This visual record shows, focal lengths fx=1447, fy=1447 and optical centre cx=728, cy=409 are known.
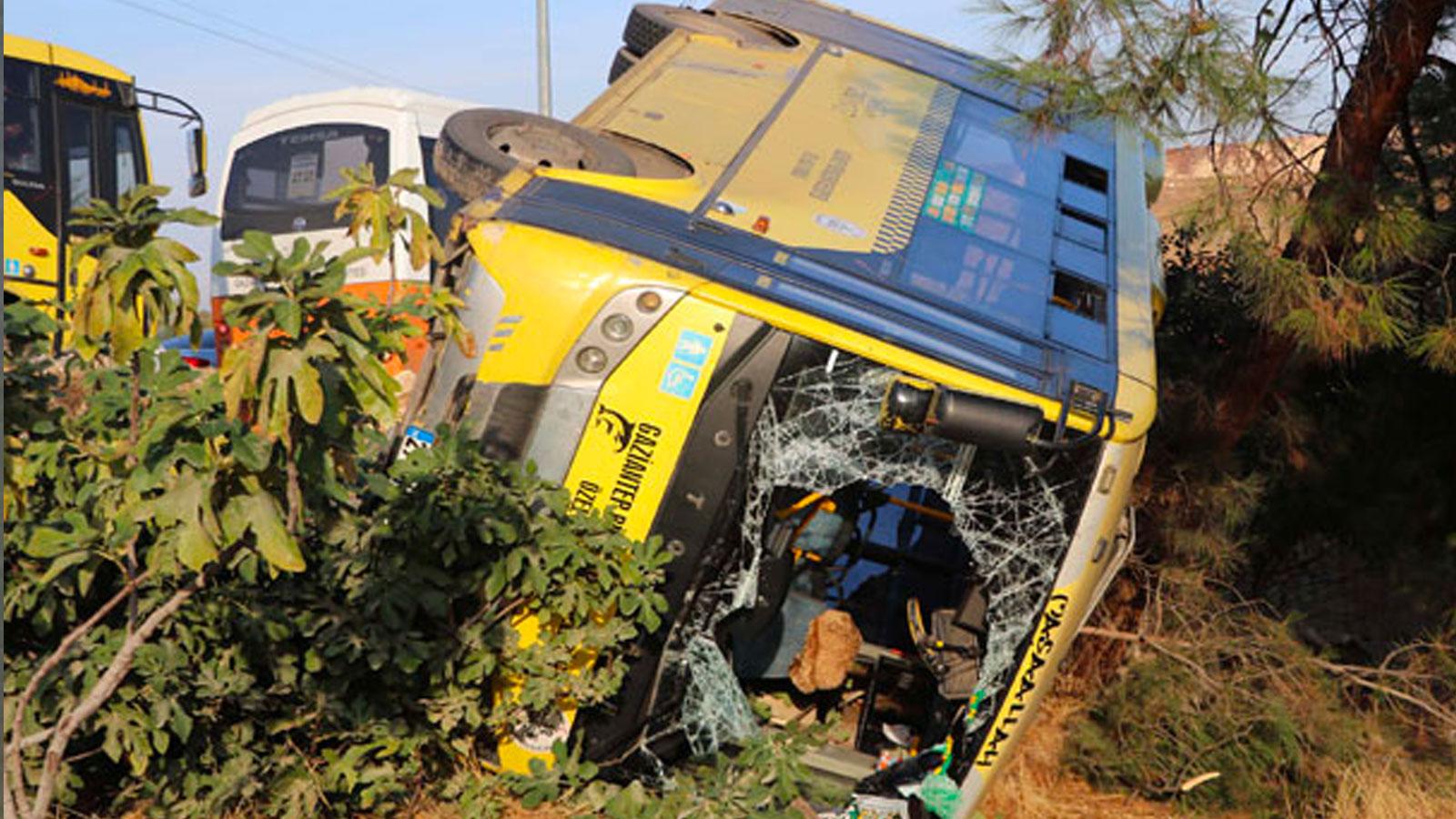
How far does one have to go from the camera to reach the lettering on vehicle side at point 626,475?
4.49 metres

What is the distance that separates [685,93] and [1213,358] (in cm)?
310

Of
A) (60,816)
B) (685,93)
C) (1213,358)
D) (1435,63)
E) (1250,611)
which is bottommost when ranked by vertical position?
(60,816)

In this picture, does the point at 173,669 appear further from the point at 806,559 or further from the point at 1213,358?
the point at 1213,358

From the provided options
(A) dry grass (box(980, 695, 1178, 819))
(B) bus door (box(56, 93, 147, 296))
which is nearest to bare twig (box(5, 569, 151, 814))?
(A) dry grass (box(980, 695, 1178, 819))

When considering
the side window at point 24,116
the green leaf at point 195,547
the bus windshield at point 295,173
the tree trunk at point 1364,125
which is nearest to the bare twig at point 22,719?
the green leaf at point 195,547

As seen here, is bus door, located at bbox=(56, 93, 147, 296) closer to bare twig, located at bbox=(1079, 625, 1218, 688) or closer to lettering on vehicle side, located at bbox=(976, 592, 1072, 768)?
bare twig, located at bbox=(1079, 625, 1218, 688)

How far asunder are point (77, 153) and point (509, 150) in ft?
26.8

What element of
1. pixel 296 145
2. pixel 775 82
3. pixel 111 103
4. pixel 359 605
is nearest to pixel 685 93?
pixel 775 82

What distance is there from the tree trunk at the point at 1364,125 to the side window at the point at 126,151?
9890mm

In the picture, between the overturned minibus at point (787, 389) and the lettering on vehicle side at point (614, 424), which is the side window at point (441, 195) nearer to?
the overturned minibus at point (787, 389)

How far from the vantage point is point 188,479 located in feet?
10.3

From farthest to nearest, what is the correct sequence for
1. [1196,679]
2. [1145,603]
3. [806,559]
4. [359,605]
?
[1145,603] → [1196,679] → [806,559] → [359,605]

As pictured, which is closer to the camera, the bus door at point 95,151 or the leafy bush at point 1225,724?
the leafy bush at point 1225,724

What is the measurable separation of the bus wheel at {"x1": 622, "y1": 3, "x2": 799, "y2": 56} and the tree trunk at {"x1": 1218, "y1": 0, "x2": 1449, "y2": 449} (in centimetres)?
272
